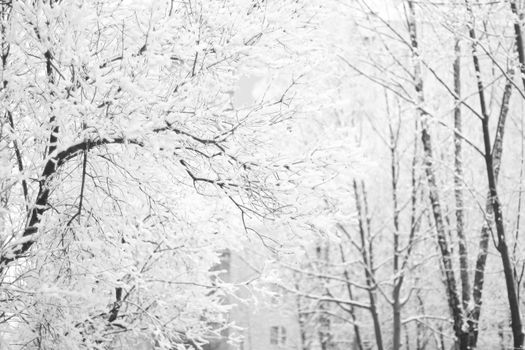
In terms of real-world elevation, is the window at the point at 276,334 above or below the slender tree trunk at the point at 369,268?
below

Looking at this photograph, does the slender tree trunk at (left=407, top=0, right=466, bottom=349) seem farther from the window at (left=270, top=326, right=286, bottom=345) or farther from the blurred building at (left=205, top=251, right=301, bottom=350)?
the window at (left=270, top=326, right=286, bottom=345)

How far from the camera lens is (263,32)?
3.86 m

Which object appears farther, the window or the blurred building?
the window

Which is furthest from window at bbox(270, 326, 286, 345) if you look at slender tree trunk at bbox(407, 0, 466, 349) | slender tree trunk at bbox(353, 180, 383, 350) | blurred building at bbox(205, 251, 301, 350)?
slender tree trunk at bbox(407, 0, 466, 349)

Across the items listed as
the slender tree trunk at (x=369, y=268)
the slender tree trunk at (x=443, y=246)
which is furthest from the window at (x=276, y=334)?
the slender tree trunk at (x=443, y=246)

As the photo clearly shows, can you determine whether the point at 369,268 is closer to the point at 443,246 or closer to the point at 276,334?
the point at 443,246

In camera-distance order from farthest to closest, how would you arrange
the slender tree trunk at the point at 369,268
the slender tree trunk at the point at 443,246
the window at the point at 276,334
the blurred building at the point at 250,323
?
the window at the point at 276,334 < the blurred building at the point at 250,323 < the slender tree trunk at the point at 369,268 < the slender tree trunk at the point at 443,246

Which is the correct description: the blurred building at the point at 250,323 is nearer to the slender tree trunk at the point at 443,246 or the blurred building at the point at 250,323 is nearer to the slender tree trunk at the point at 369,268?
the slender tree trunk at the point at 369,268

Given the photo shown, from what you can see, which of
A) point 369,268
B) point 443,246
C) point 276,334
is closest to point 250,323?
point 276,334

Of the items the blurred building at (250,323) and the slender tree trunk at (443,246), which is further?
the blurred building at (250,323)

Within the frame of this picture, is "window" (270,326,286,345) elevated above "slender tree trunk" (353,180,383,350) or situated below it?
below

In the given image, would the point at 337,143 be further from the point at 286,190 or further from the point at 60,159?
the point at 60,159

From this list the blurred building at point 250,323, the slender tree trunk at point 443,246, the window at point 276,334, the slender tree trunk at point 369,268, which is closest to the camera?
the slender tree trunk at point 443,246

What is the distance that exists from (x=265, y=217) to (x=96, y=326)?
85.8 inches
